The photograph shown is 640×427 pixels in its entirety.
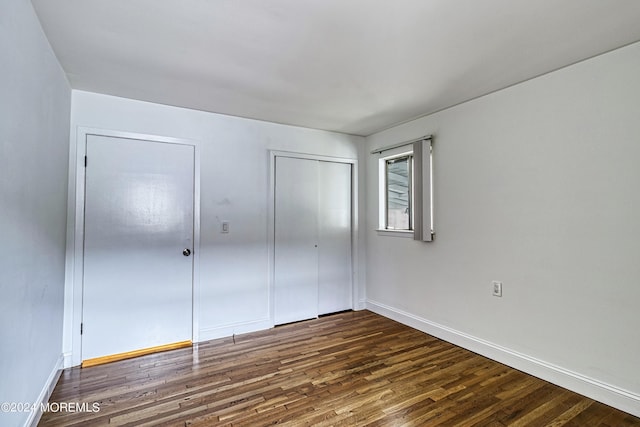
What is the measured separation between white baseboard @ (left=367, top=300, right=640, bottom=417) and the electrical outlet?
0.46 m

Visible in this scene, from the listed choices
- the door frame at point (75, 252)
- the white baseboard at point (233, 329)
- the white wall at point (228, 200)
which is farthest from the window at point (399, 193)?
the door frame at point (75, 252)

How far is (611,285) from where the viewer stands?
2041 millimetres

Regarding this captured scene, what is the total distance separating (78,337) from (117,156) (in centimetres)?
164

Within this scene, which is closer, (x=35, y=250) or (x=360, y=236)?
(x=35, y=250)

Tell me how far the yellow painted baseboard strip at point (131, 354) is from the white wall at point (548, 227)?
2587 mm

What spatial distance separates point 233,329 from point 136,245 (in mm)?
1328

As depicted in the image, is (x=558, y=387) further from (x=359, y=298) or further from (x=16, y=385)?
(x=16, y=385)

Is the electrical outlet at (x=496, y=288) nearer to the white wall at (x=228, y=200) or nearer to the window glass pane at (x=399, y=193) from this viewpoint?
the window glass pane at (x=399, y=193)

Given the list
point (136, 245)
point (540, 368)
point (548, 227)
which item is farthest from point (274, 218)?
point (540, 368)

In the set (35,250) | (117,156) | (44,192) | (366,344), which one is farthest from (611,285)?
(117,156)

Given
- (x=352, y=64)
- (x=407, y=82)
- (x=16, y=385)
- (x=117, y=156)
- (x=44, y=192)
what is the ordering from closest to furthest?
(x=16, y=385)
(x=44, y=192)
(x=352, y=64)
(x=407, y=82)
(x=117, y=156)

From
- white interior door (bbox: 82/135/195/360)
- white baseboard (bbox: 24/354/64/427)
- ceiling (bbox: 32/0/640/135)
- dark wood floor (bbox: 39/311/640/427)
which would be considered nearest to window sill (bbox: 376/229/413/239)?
dark wood floor (bbox: 39/311/640/427)

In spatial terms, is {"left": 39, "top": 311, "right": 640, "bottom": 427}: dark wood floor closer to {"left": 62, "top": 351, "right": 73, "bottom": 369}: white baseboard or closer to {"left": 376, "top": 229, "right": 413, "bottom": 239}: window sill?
{"left": 62, "top": 351, "right": 73, "bottom": 369}: white baseboard

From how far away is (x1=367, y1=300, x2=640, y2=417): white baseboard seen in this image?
6.50ft
